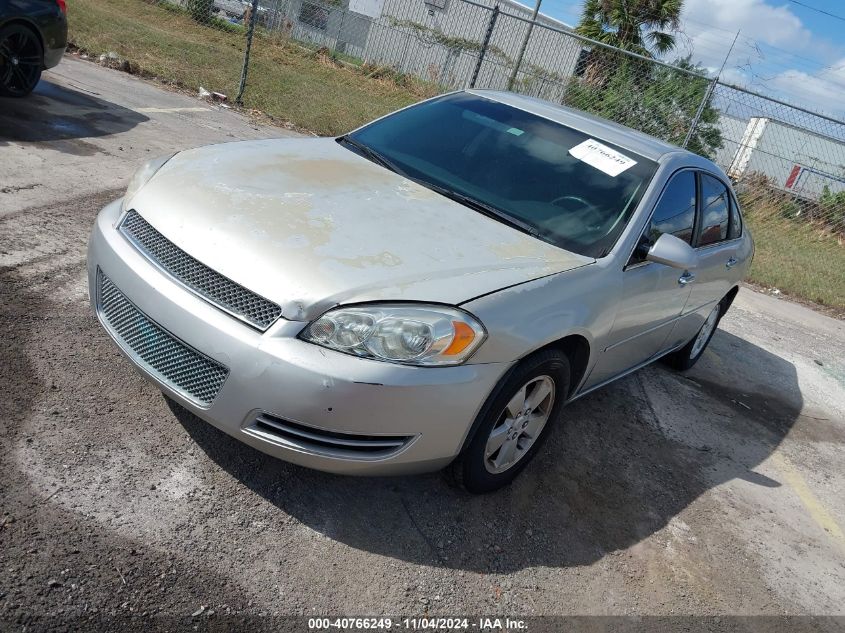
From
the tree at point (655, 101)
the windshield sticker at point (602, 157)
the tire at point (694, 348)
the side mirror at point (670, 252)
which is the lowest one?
the tire at point (694, 348)

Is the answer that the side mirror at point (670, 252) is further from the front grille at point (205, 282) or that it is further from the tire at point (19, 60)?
the tire at point (19, 60)

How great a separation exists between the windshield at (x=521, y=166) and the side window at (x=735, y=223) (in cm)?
147

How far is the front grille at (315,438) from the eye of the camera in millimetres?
2518

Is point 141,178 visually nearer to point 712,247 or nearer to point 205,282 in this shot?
point 205,282

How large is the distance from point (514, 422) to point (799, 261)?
10617 mm

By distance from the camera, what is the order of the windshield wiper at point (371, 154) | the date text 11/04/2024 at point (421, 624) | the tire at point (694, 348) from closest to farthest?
the date text 11/04/2024 at point (421, 624) < the windshield wiper at point (371, 154) < the tire at point (694, 348)

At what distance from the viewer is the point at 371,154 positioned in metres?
3.98

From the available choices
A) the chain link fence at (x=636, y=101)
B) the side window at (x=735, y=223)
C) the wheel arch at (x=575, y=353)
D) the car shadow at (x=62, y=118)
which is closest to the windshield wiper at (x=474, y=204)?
the wheel arch at (x=575, y=353)

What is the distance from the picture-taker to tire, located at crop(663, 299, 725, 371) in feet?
17.7

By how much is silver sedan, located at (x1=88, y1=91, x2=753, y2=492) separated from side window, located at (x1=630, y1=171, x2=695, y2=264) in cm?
→ 2

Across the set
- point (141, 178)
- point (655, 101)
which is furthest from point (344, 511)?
point (655, 101)

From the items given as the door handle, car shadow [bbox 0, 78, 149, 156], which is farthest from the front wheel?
car shadow [bbox 0, 78, 149, 156]

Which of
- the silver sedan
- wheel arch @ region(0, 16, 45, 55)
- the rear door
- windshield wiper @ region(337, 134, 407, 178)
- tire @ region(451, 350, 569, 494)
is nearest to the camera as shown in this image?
the silver sedan

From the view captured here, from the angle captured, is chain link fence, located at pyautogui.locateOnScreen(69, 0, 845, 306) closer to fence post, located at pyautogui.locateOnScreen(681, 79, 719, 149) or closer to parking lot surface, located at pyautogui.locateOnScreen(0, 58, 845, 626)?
fence post, located at pyautogui.locateOnScreen(681, 79, 719, 149)
